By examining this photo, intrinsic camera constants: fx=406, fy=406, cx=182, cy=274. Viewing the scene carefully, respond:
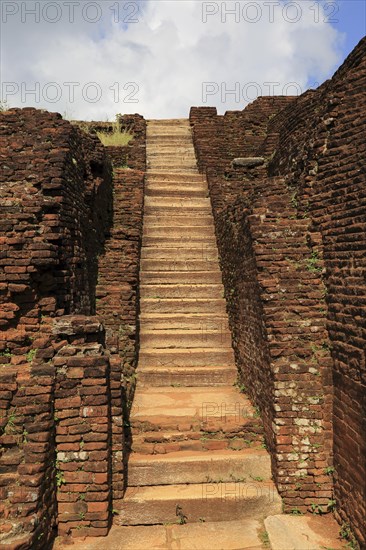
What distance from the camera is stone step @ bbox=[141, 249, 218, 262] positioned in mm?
8477

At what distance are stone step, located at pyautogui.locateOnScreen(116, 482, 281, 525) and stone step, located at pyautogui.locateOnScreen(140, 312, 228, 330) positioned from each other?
3053 millimetres

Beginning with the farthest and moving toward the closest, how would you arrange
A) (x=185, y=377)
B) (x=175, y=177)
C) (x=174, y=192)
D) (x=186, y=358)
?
(x=175, y=177), (x=174, y=192), (x=186, y=358), (x=185, y=377)

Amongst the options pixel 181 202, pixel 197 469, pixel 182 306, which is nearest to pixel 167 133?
pixel 181 202

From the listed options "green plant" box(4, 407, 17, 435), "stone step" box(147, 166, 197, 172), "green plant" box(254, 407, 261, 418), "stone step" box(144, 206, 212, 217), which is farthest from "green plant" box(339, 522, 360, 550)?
"stone step" box(147, 166, 197, 172)

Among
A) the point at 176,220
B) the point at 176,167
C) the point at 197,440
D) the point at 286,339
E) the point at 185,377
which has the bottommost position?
the point at 197,440

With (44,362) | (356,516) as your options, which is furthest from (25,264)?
(356,516)

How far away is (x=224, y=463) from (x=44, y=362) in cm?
235

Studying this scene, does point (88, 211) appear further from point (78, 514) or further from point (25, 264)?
point (78, 514)

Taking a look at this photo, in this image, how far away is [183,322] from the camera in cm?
725

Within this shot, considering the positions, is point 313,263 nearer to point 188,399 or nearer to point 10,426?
point 188,399

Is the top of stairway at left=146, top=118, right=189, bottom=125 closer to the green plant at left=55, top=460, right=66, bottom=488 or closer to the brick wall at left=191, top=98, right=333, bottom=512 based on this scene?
the brick wall at left=191, top=98, right=333, bottom=512

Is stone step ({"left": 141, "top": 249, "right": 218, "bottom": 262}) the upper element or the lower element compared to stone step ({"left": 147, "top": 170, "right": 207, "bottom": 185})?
lower

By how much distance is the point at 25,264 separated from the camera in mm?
4430

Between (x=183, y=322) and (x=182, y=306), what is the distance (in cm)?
39
